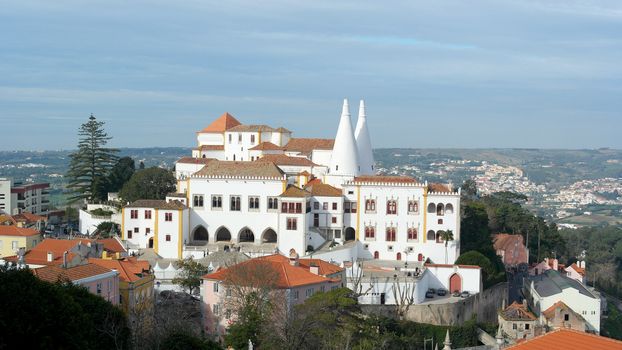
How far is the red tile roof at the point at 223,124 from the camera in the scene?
68312 mm

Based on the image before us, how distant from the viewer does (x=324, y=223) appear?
53250 millimetres

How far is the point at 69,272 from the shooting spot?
35156 mm

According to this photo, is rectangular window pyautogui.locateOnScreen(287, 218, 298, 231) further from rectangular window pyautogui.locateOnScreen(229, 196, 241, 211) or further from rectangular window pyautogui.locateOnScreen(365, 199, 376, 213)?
rectangular window pyautogui.locateOnScreen(365, 199, 376, 213)

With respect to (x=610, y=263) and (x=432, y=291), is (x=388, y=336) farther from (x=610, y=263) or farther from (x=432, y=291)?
(x=610, y=263)

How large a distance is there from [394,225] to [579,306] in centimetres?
1083

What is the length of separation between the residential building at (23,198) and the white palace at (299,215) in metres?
17.9

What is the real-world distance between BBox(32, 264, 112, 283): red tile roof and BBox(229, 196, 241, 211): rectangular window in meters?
16.4

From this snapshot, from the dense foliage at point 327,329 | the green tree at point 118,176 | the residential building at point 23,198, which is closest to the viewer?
the dense foliage at point 327,329

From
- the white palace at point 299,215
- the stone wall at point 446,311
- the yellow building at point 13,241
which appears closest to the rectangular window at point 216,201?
the white palace at point 299,215

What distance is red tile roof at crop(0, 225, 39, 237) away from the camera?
49625 millimetres

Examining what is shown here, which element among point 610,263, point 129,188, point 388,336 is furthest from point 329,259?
point 610,263

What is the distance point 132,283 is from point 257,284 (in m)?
5.39

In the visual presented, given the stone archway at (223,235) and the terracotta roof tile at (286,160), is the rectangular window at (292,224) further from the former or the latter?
the terracotta roof tile at (286,160)

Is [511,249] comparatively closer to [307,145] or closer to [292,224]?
[307,145]
